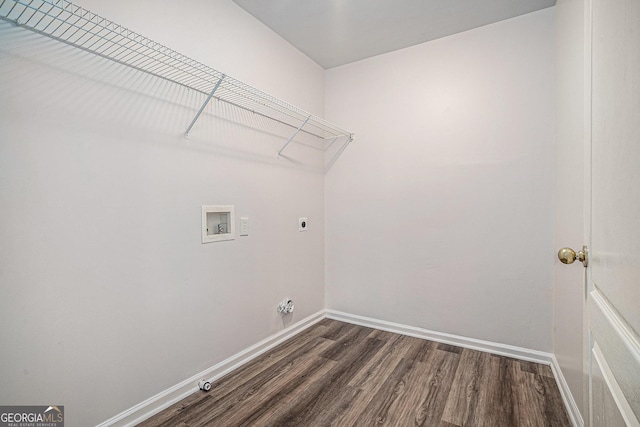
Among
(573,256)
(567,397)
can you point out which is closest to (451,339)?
(567,397)

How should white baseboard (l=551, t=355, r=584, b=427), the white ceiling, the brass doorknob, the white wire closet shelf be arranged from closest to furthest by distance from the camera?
the brass doorknob < the white wire closet shelf < white baseboard (l=551, t=355, r=584, b=427) < the white ceiling

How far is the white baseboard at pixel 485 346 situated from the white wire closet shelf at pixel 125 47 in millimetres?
1689

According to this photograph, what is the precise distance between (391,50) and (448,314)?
224cm

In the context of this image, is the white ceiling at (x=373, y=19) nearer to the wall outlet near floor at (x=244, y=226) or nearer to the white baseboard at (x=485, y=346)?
the wall outlet near floor at (x=244, y=226)

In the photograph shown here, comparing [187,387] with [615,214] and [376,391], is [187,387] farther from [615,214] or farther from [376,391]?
[615,214]

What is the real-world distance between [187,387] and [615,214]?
2.01m

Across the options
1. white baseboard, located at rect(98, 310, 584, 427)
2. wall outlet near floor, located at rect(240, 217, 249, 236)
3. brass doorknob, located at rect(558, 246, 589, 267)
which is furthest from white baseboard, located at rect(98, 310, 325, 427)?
brass doorknob, located at rect(558, 246, 589, 267)

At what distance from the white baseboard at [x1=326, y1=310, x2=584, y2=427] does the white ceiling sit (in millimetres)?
2347

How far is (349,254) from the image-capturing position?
2.81 metres

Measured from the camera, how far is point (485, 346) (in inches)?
87.4

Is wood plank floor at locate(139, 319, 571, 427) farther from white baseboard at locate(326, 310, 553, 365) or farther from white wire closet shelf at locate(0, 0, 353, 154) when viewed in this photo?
white wire closet shelf at locate(0, 0, 353, 154)

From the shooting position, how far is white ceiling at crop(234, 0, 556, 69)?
6.43 feet

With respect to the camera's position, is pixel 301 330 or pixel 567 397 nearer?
pixel 567 397

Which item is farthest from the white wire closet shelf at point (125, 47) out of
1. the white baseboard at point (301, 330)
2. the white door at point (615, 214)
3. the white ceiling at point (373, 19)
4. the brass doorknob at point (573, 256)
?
the brass doorknob at point (573, 256)
